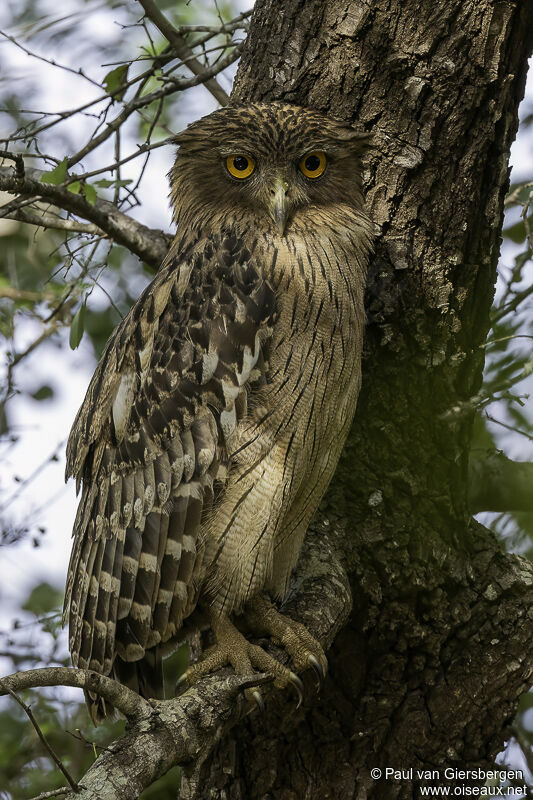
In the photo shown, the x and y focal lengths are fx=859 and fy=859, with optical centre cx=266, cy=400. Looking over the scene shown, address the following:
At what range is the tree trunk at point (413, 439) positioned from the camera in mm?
2686

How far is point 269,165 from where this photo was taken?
2.57 metres

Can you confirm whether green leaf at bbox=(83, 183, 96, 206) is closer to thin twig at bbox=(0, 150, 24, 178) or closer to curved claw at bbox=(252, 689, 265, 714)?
thin twig at bbox=(0, 150, 24, 178)

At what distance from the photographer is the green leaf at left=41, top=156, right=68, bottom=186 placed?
8.43ft

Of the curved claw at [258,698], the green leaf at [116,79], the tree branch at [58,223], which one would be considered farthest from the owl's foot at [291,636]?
the green leaf at [116,79]

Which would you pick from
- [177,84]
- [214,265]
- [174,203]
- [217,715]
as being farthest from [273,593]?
[177,84]

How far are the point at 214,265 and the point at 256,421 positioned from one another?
48 centimetres

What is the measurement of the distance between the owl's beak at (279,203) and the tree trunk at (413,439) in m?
0.43

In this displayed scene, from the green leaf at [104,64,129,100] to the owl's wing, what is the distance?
79 cm

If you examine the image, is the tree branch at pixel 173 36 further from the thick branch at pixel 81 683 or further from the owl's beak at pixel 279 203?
the thick branch at pixel 81 683

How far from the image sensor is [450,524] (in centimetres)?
282

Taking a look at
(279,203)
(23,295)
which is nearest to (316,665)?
(279,203)

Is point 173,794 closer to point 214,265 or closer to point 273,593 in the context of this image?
point 273,593

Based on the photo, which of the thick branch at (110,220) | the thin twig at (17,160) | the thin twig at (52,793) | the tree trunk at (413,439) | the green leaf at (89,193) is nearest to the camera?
the thin twig at (52,793)

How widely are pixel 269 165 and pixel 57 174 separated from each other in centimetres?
64
